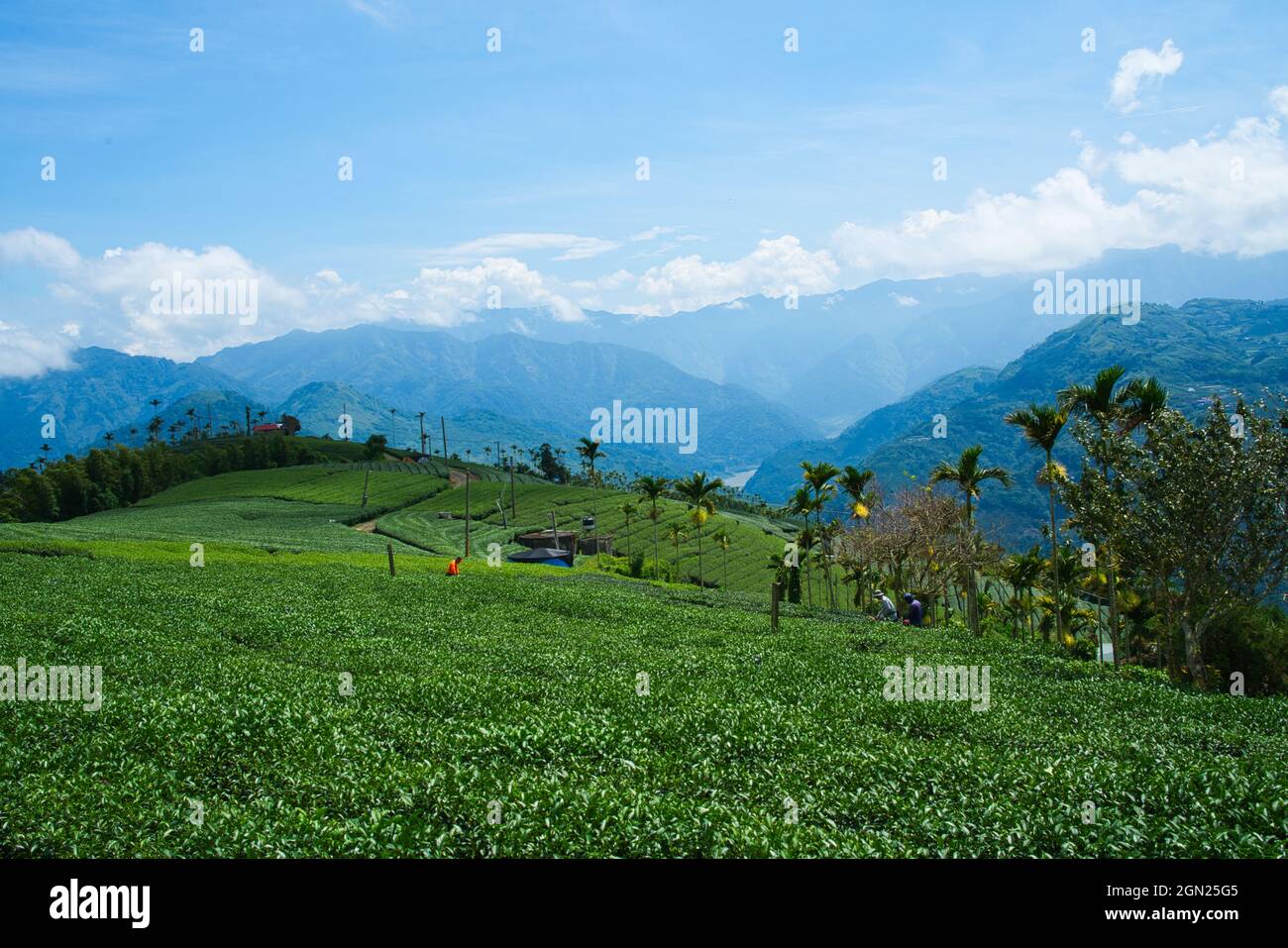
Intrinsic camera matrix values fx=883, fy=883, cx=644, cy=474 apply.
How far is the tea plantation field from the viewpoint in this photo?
1292 centimetres

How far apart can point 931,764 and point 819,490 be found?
53.5 m

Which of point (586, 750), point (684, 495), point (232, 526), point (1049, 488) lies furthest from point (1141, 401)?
point (232, 526)

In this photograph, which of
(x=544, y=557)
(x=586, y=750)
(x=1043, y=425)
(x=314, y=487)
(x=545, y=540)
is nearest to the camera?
(x=586, y=750)

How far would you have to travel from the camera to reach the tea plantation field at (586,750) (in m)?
12.9

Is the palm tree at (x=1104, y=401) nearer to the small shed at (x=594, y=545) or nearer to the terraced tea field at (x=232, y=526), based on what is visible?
the terraced tea field at (x=232, y=526)

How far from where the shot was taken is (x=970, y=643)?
35.9 m

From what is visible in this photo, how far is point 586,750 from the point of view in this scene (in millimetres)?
17594

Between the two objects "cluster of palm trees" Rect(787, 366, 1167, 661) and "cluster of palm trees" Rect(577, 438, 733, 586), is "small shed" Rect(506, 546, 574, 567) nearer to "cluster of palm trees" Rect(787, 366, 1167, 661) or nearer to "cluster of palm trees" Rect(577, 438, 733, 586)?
"cluster of palm trees" Rect(577, 438, 733, 586)

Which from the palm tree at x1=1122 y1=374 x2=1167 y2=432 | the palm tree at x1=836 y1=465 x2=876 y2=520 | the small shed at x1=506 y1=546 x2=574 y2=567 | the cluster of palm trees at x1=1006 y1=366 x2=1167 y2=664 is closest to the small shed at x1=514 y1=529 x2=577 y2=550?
the small shed at x1=506 y1=546 x2=574 y2=567

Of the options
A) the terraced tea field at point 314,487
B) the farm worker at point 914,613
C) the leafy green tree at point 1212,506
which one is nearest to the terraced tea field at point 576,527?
Answer: the terraced tea field at point 314,487

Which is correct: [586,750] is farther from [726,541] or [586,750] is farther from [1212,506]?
[726,541]

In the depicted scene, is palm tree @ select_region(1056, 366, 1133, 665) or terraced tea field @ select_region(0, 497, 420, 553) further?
terraced tea field @ select_region(0, 497, 420, 553)
